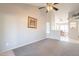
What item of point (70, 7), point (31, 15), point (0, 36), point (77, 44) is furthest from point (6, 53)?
point (70, 7)

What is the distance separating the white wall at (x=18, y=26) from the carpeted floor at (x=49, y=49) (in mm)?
102

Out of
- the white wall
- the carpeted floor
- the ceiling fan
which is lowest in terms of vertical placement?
the carpeted floor

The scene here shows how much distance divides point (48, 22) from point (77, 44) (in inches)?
27.8

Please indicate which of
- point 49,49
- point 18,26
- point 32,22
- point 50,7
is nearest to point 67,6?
point 50,7

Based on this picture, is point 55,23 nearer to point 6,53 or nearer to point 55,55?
point 55,55

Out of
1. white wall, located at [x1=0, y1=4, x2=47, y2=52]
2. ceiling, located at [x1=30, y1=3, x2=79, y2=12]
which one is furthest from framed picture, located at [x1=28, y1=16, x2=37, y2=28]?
ceiling, located at [x1=30, y1=3, x2=79, y2=12]

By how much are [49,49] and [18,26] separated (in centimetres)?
A: 76

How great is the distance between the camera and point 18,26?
227 centimetres

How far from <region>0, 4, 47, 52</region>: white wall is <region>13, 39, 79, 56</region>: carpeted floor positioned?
10cm

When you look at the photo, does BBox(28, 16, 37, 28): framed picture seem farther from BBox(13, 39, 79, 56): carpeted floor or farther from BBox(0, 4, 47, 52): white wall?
BBox(13, 39, 79, 56): carpeted floor

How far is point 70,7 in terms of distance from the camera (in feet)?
7.25

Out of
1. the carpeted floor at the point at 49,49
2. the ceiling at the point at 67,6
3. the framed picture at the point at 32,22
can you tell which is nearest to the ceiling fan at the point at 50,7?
the ceiling at the point at 67,6

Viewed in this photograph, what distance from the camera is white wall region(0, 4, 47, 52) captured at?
2.17 metres

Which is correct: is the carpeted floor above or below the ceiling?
below
